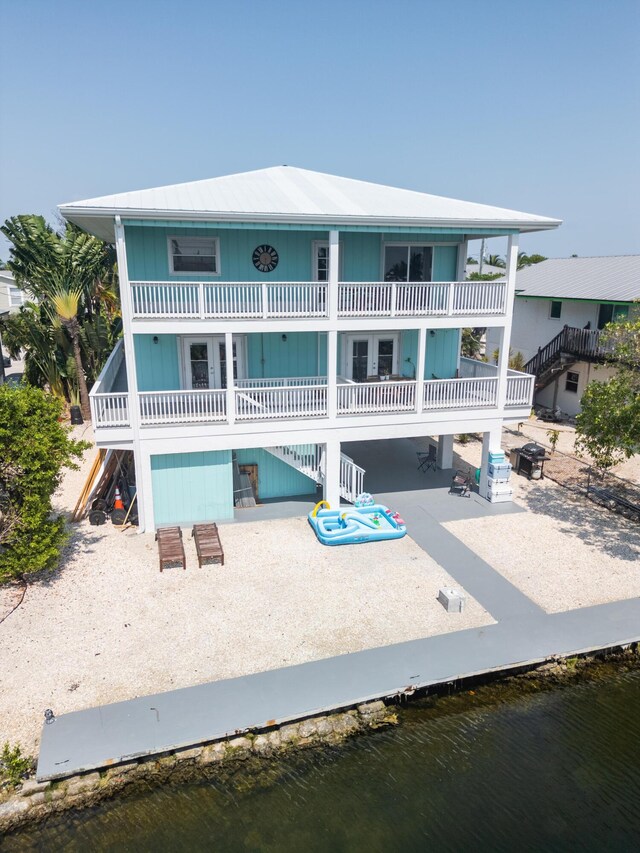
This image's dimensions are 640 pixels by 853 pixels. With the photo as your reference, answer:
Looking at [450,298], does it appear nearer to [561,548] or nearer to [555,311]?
[561,548]

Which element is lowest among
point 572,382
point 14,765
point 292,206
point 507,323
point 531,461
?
point 14,765

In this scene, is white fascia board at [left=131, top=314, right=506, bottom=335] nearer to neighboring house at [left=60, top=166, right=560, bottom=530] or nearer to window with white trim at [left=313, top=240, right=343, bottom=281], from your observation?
neighboring house at [left=60, top=166, right=560, bottom=530]

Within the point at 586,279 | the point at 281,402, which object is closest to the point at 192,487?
the point at 281,402

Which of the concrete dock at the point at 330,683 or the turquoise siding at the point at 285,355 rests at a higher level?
the turquoise siding at the point at 285,355

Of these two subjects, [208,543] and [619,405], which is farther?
[619,405]

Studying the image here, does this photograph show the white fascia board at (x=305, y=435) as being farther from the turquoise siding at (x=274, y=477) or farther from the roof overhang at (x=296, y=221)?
the roof overhang at (x=296, y=221)

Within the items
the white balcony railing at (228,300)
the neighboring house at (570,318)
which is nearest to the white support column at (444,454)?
the white balcony railing at (228,300)

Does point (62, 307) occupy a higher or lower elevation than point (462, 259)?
lower
